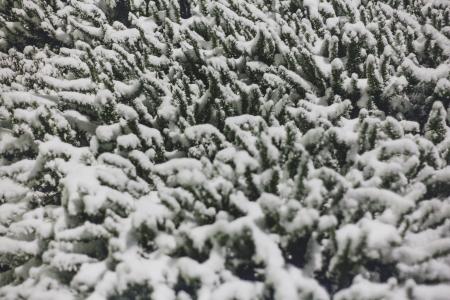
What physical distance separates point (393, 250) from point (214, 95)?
163 cm

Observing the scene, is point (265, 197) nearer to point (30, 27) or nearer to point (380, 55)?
point (380, 55)

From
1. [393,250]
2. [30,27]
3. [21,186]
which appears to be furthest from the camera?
[30,27]

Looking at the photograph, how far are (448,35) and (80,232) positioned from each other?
320 cm

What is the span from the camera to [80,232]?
227cm

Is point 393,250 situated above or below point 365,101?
below

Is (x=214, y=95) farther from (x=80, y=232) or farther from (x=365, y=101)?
(x=80, y=232)

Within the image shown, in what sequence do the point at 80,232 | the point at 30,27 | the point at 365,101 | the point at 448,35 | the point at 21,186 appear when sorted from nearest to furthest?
the point at 80,232 < the point at 21,186 < the point at 365,101 < the point at 448,35 < the point at 30,27

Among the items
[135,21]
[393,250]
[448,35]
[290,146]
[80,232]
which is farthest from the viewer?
[135,21]

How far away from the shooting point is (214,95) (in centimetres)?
304

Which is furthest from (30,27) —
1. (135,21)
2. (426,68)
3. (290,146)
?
(426,68)

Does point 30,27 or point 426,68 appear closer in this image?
point 426,68

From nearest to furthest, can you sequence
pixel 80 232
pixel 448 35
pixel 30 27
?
pixel 80 232 < pixel 448 35 < pixel 30 27

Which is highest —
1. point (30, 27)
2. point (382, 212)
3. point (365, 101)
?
point (365, 101)

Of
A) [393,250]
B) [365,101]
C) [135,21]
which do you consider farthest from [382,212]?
[135,21]
